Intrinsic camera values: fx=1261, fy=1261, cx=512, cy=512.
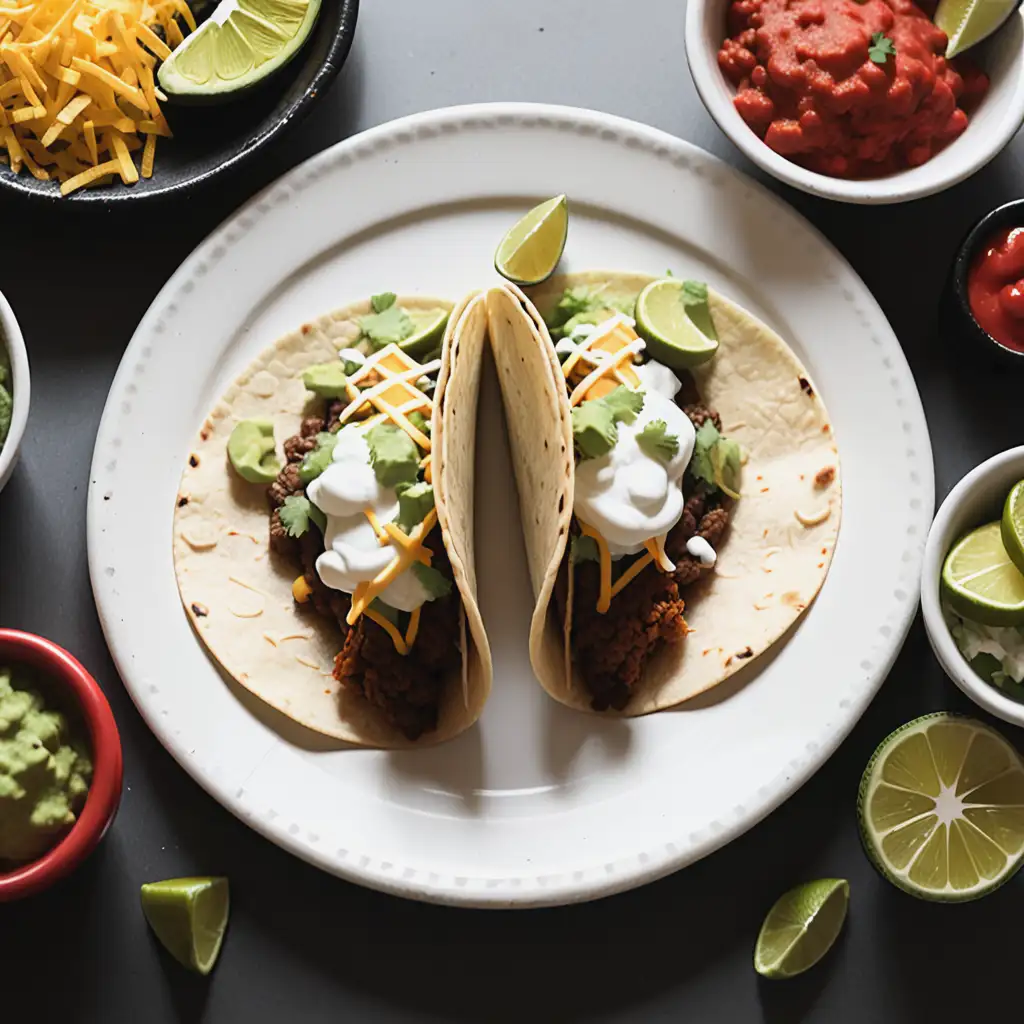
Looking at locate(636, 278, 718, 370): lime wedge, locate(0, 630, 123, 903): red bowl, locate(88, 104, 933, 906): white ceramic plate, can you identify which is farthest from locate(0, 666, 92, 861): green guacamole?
locate(636, 278, 718, 370): lime wedge

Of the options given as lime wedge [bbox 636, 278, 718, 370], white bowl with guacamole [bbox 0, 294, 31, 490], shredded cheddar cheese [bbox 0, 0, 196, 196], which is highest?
shredded cheddar cheese [bbox 0, 0, 196, 196]

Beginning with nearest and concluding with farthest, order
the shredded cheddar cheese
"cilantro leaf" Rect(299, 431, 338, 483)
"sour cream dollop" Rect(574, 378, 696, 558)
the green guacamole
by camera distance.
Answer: the green guacamole < "sour cream dollop" Rect(574, 378, 696, 558) < "cilantro leaf" Rect(299, 431, 338, 483) < the shredded cheddar cheese

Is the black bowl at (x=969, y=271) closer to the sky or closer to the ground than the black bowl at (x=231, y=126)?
closer to the ground

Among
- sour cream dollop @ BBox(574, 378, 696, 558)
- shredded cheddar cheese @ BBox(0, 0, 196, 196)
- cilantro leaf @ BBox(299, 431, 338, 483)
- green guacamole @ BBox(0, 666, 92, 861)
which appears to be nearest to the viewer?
green guacamole @ BBox(0, 666, 92, 861)

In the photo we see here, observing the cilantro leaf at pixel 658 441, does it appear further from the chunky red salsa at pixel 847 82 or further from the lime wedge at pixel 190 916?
the lime wedge at pixel 190 916

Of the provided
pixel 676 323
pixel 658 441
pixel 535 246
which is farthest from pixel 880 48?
pixel 658 441

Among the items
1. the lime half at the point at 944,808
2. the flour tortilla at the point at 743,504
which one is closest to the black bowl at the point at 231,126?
the flour tortilla at the point at 743,504

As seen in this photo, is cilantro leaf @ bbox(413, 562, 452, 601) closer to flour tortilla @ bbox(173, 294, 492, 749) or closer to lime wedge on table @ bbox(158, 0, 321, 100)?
flour tortilla @ bbox(173, 294, 492, 749)

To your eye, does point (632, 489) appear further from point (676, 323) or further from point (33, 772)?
point (33, 772)

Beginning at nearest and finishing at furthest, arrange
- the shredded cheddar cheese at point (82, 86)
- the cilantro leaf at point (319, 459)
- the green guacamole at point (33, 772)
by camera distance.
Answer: the green guacamole at point (33, 772)
the cilantro leaf at point (319, 459)
the shredded cheddar cheese at point (82, 86)
